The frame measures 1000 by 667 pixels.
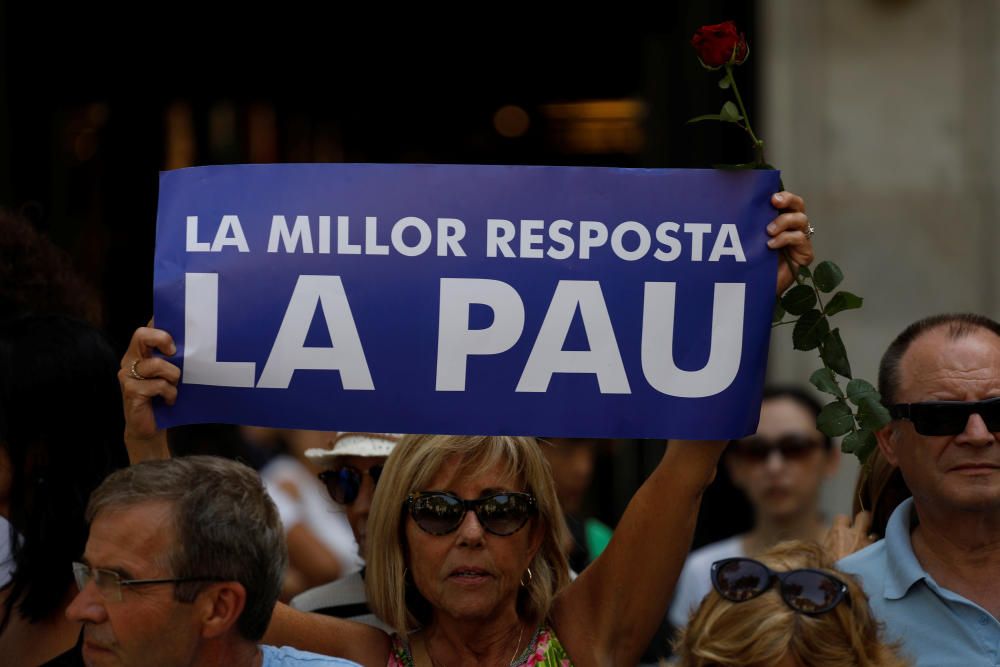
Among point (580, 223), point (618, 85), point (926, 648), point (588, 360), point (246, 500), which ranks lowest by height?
point (926, 648)

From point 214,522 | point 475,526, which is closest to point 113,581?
point 214,522

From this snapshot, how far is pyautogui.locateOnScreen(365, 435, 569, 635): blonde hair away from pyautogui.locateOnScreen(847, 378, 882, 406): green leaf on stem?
0.71 meters

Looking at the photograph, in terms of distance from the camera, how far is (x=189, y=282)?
3.59 meters

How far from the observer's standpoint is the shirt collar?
3.59 m

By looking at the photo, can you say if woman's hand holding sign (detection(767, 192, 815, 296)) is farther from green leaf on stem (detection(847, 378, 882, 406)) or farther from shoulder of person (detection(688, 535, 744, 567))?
shoulder of person (detection(688, 535, 744, 567))

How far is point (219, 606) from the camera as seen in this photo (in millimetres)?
3182

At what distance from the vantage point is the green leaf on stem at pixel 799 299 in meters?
3.62

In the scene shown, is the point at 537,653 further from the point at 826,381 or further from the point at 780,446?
the point at 780,446

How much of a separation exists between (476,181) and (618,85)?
5.76 m

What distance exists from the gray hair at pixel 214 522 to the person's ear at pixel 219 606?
1 centimetres

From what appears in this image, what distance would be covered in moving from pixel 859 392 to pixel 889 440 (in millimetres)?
177

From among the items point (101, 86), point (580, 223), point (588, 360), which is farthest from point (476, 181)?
point (101, 86)

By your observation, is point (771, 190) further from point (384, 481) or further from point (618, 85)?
point (618, 85)

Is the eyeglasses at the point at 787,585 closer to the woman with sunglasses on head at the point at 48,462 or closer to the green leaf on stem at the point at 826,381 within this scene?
the green leaf on stem at the point at 826,381
